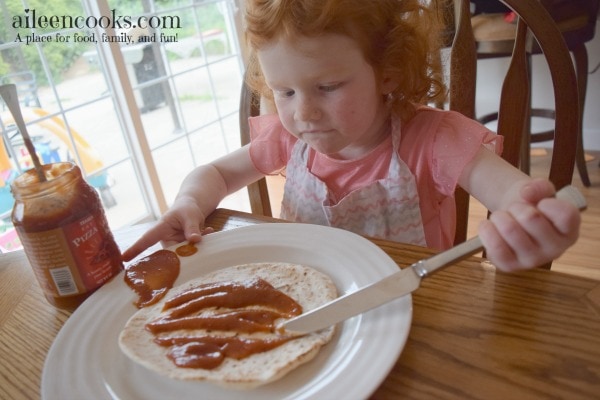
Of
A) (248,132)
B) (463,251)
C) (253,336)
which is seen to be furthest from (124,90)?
(463,251)

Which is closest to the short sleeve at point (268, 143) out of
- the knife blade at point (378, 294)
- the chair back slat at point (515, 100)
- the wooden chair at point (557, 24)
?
the chair back slat at point (515, 100)

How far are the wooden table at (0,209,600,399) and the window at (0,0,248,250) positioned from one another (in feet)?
5.97

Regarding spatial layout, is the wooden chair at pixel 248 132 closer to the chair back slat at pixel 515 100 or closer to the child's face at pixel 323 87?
the child's face at pixel 323 87

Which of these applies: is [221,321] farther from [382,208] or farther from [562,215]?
[382,208]

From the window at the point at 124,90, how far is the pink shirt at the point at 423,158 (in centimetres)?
153

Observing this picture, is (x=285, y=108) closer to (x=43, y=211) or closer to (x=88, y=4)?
(x=43, y=211)

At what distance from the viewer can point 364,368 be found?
0.46 metres

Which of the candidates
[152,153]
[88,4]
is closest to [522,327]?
[88,4]

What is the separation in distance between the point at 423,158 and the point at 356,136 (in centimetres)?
15

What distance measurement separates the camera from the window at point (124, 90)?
2.17m

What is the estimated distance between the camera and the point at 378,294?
52 cm

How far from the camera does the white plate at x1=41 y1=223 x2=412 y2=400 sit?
1.54 ft

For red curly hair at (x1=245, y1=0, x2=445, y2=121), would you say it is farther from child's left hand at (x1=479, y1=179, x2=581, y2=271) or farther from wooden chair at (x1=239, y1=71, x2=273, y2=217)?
child's left hand at (x1=479, y1=179, x2=581, y2=271)

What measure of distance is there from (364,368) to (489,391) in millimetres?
122
